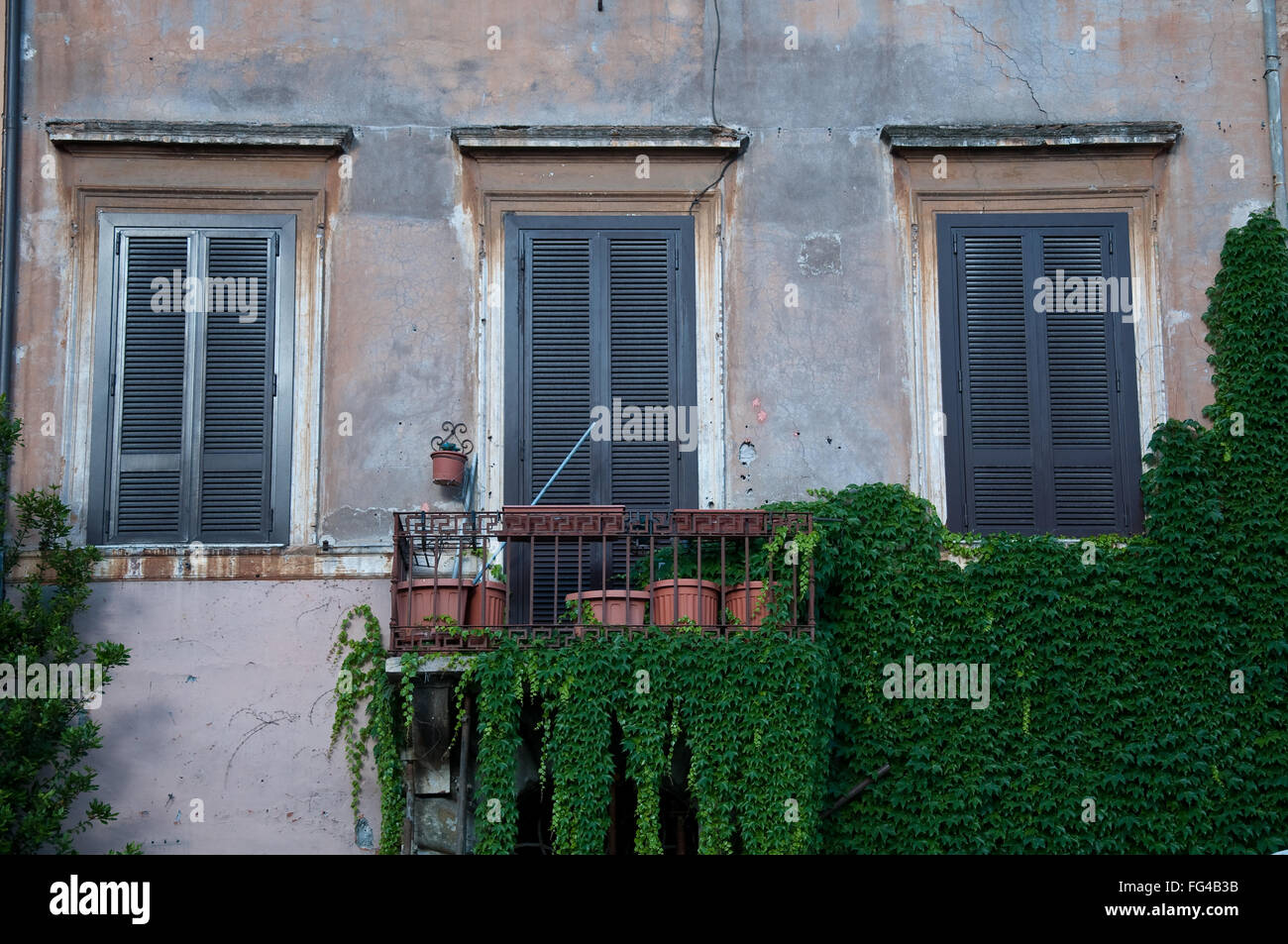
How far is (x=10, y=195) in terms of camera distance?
12359 mm

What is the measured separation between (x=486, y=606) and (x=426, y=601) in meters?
0.39

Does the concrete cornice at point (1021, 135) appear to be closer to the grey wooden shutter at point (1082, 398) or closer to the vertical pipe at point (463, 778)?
the grey wooden shutter at point (1082, 398)

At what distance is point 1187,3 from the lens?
12906mm

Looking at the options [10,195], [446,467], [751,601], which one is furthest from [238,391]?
[751,601]

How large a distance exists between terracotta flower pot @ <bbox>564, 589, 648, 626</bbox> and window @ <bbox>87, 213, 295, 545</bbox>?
7.77 feet

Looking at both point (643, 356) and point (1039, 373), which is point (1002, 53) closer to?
point (1039, 373)

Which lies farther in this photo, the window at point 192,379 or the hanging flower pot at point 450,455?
the window at point 192,379

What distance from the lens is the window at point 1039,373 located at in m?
12.2

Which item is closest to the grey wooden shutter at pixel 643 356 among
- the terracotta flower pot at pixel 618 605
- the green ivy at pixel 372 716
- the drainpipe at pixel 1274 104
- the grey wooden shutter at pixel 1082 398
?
the terracotta flower pot at pixel 618 605

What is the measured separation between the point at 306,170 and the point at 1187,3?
657 cm

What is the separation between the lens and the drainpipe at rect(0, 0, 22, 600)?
12.2 m

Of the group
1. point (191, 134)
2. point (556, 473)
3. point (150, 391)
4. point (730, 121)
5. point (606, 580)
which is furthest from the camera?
point (730, 121)

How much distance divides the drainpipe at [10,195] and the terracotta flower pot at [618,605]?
4138mm
